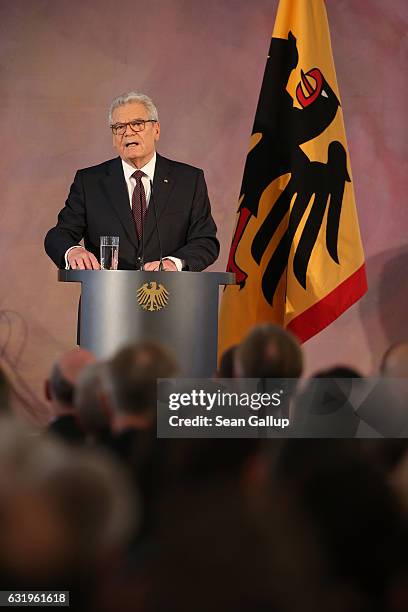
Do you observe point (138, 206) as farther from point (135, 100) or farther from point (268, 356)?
point (268, 356)

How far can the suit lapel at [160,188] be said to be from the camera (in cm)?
249

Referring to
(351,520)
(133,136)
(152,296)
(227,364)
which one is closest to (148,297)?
(152,296)

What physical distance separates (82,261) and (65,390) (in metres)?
1.68

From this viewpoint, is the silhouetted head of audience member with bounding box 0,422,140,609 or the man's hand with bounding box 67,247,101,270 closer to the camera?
the silhouetted head of audience member with bounding box 0,422,140,609

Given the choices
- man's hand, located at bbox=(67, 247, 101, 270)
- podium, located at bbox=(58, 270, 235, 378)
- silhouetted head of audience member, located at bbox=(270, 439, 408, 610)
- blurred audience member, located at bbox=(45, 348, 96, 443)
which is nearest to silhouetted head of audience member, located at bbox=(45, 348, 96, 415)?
blurred audience member, located at bbox=(45, 348, 96, 443)

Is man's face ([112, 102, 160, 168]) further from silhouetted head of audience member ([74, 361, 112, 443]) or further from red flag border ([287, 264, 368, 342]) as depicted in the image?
silhouetted head of audience member ([74, 361, 112, 443])

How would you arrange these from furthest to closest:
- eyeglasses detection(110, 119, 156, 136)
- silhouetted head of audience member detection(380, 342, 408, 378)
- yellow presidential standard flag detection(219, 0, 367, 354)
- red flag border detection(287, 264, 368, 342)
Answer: yellow presidential standard flag detection(219, 0, 367, 354) < red flag border detection(287, 264, 368, 342) < eyeglasses detection(110, 119, 156, 136) < silhouetted head of audience member detection(380, 342, 408, 378)

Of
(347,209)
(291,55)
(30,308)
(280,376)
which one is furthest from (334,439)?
(30,308)

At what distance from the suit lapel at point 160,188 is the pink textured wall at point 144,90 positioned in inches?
106

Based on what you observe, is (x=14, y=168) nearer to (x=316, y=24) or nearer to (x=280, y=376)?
(x=316, y=24)

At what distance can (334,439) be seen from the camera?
0.39m

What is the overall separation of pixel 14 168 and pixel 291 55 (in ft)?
8.09

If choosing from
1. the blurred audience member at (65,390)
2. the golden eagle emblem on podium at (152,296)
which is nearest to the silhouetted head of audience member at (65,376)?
the blurred audience member at (65,390)

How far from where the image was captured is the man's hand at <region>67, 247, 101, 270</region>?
2.06 m
